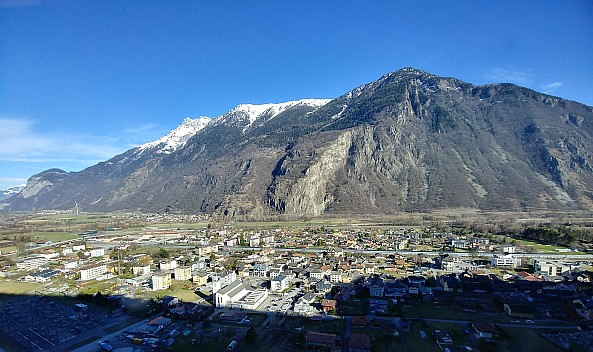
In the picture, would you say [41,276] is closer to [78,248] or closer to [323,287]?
[78,248]

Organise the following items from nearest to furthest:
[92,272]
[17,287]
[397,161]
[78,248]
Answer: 1. [17,287]
2. [92,272]
3. [78,248]
4. [397,161]

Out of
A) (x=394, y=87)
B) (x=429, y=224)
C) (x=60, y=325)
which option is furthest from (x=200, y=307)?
(x=394, y=87)

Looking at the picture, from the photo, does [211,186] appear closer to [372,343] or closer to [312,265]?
[312,265]

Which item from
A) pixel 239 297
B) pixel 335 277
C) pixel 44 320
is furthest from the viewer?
pixel 335 277

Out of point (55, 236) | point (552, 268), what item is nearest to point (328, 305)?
point (552, 268)

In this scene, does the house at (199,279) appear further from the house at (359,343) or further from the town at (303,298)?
the house at (359,343)

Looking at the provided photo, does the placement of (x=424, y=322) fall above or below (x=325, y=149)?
below
